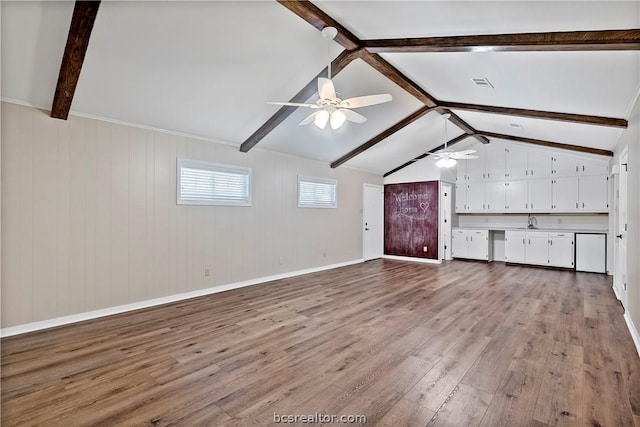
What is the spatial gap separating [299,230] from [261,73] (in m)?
3.40

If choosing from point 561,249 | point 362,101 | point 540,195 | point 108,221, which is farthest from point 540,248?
point 108,221

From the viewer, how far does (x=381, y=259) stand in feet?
28.4

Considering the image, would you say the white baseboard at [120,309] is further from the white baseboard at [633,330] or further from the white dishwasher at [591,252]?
the white dishwasher at [591,252]

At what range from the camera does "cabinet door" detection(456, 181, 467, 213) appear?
8430mm

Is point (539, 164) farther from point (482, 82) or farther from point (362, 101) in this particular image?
point (362, 101)

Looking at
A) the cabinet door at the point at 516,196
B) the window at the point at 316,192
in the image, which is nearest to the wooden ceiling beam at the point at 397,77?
the window at the point at 316,192

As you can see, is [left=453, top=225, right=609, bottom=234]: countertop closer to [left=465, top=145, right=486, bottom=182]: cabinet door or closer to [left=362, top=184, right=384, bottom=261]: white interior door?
[left=465, top=145, right=486, bottom=182]: cabinet door

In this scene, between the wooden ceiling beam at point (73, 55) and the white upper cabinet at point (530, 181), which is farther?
the white upper cabinet at point (530, 181)

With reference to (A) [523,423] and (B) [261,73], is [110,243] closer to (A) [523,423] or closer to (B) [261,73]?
(B) [261,73]

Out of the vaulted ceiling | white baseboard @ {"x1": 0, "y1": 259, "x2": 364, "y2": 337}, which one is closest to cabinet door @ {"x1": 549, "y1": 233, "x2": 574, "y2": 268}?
the vaulted ceiling

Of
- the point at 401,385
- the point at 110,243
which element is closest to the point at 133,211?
the point at 110,243

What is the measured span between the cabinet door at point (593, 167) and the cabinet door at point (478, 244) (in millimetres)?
2368

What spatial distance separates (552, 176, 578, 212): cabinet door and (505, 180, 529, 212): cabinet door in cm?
56

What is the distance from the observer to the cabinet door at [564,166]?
22.7 ft
